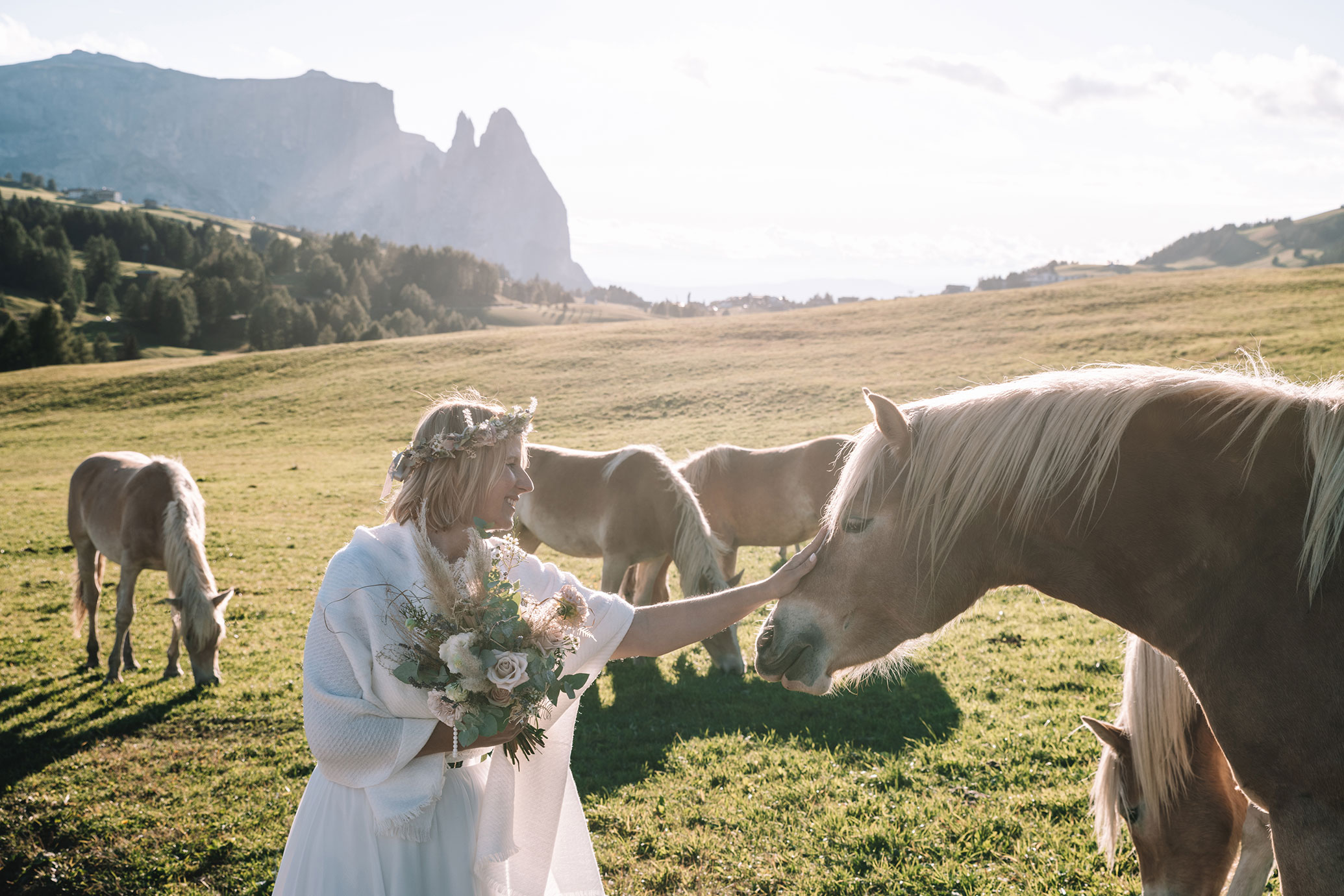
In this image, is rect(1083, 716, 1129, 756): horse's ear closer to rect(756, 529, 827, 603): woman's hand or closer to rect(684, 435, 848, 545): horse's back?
rect(756, 529, 827, 603): woman's hand

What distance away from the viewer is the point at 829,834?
15.4 feet

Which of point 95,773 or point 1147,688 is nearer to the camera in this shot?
point 1147,688

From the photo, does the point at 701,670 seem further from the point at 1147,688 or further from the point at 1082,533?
the point at 1082,533

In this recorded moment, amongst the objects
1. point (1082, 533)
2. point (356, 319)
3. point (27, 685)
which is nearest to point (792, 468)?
point (1082, 533)

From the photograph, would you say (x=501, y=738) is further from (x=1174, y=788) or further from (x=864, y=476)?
(x=1174, y=788)

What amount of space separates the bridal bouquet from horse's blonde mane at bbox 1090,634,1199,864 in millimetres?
1970

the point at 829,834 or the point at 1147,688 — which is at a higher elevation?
the point at 1147,688

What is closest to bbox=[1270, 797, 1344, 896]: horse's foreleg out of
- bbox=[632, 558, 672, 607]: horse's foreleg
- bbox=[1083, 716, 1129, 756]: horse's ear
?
bbox=[1083, 716, 1129, 756]: horse's ear

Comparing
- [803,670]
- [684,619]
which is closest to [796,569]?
[803,670]

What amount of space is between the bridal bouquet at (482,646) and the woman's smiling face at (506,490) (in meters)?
0.23

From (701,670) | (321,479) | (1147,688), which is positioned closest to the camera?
(1147,688)

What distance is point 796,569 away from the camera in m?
2.63

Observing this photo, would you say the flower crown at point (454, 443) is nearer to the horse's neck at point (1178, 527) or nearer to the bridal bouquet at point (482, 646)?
the bridal bouquet at point (482, 646)

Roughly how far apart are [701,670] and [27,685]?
23.4 ft
